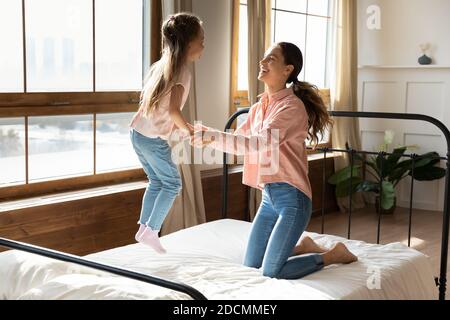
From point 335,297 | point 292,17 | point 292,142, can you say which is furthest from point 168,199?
point 292,17

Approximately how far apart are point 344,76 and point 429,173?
3.81 ft

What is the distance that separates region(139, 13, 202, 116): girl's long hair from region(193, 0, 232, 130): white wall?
198 cm

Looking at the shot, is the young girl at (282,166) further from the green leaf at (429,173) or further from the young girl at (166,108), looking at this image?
the green leaf at (429,173)

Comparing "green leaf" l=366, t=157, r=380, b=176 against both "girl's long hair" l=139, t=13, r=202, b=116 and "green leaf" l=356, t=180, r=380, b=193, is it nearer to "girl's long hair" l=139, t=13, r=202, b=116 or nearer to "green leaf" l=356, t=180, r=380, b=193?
"green leaf" l=356, t=180, r=380, b=193

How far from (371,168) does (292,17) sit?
1.69 metres

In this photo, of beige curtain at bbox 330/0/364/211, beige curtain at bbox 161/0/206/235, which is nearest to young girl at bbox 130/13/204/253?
beige curtain at bbox 161/0/206/235

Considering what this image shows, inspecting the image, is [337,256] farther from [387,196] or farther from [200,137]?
[387,196]

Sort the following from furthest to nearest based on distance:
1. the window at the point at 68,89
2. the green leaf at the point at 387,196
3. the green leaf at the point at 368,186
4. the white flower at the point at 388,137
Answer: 1. the white flower at the point at 388,137
2. the green leaf at the point at 368,186
3. the green leaf at the point at 387,196
4. the window at the point at 68,89

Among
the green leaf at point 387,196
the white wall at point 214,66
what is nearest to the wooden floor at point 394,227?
the green leaf at point 387,196

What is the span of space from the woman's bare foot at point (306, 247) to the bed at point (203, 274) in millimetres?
152

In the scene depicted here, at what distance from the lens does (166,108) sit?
2.55 meters

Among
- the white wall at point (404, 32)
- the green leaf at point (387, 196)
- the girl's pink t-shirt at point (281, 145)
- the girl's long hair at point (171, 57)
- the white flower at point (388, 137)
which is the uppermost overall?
the white wall at point (404, 32)

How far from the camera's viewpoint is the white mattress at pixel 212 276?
6.95ft
